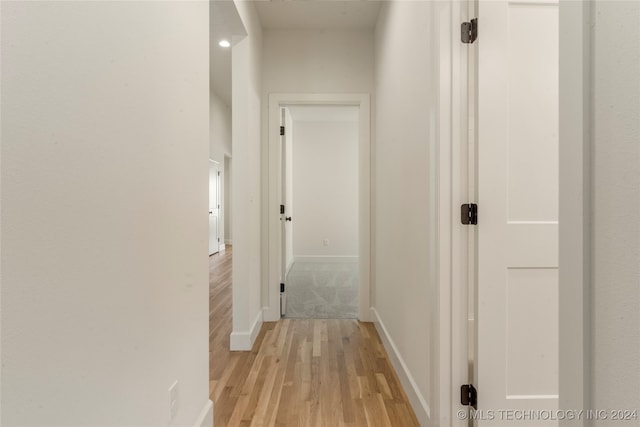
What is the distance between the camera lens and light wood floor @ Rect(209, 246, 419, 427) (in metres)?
1.57

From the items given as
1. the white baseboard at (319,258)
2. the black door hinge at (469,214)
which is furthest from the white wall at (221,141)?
the black door hinge at (469,214)

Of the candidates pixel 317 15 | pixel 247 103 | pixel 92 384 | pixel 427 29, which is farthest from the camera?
pixel 317 15

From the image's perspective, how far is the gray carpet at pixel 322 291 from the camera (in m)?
3.22

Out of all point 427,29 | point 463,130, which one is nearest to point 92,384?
point 463,130

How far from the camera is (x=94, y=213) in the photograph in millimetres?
722

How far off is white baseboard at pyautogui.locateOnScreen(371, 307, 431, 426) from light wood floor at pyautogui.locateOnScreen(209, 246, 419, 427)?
5 centimetres

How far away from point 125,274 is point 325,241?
5500 mm

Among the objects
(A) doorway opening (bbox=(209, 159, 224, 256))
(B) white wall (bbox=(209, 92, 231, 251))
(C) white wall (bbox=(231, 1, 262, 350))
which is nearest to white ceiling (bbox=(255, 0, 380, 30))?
(C) white wall (bbox=(231, 1, 262, 350))

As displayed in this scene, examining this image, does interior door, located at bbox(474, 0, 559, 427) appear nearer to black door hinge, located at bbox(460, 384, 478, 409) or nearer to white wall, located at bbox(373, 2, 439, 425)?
black door hinge, located at bbox(460, 384, 478, 409)

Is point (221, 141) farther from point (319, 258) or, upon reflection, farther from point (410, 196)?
point (410, 196)

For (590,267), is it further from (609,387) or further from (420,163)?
(420,163)

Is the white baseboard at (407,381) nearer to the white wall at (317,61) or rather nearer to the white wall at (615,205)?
the white wall at (615,205)

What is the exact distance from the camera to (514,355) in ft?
4.37

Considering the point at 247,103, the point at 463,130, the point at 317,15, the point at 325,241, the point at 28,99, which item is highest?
the point at 317,15
